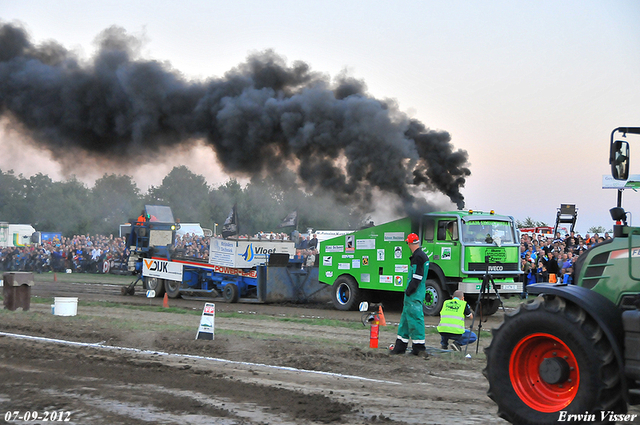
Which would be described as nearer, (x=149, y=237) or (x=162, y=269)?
(x=162, y=269)

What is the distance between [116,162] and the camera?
20094 mm

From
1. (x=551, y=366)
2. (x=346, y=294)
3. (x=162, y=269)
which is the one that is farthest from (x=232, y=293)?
(x=551, y=366)

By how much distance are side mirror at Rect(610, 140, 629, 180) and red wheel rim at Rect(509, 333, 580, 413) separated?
1.37 meters

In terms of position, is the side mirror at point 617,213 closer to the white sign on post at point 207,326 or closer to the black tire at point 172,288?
the white sign on post at point 207,326

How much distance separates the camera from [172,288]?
797 inches

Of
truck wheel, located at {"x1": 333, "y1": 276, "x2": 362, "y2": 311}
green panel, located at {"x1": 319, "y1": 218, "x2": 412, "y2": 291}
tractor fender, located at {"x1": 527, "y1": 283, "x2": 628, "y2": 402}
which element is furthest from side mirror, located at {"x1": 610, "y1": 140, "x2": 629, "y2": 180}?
truck wheel, located at {"x1": 333, "y1": 276, "x2": 362, "y2": 311}

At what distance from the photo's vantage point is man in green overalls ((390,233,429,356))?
880cm

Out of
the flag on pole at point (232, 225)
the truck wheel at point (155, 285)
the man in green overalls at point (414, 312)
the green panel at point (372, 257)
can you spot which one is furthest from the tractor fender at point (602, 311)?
the truck wheel at point (155, 285)

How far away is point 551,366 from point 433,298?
10.3m

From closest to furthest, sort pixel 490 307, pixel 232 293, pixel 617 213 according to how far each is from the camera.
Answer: pixel 617 213 → pixel 490 307 → pixel 232 293

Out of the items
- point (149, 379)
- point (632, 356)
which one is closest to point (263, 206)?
point (149, 379)

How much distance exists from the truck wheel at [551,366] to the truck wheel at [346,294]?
11.4 m

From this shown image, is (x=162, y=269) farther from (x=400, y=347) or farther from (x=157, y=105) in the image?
(x=400, y=347)

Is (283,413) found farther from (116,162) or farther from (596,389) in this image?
(116,162)
